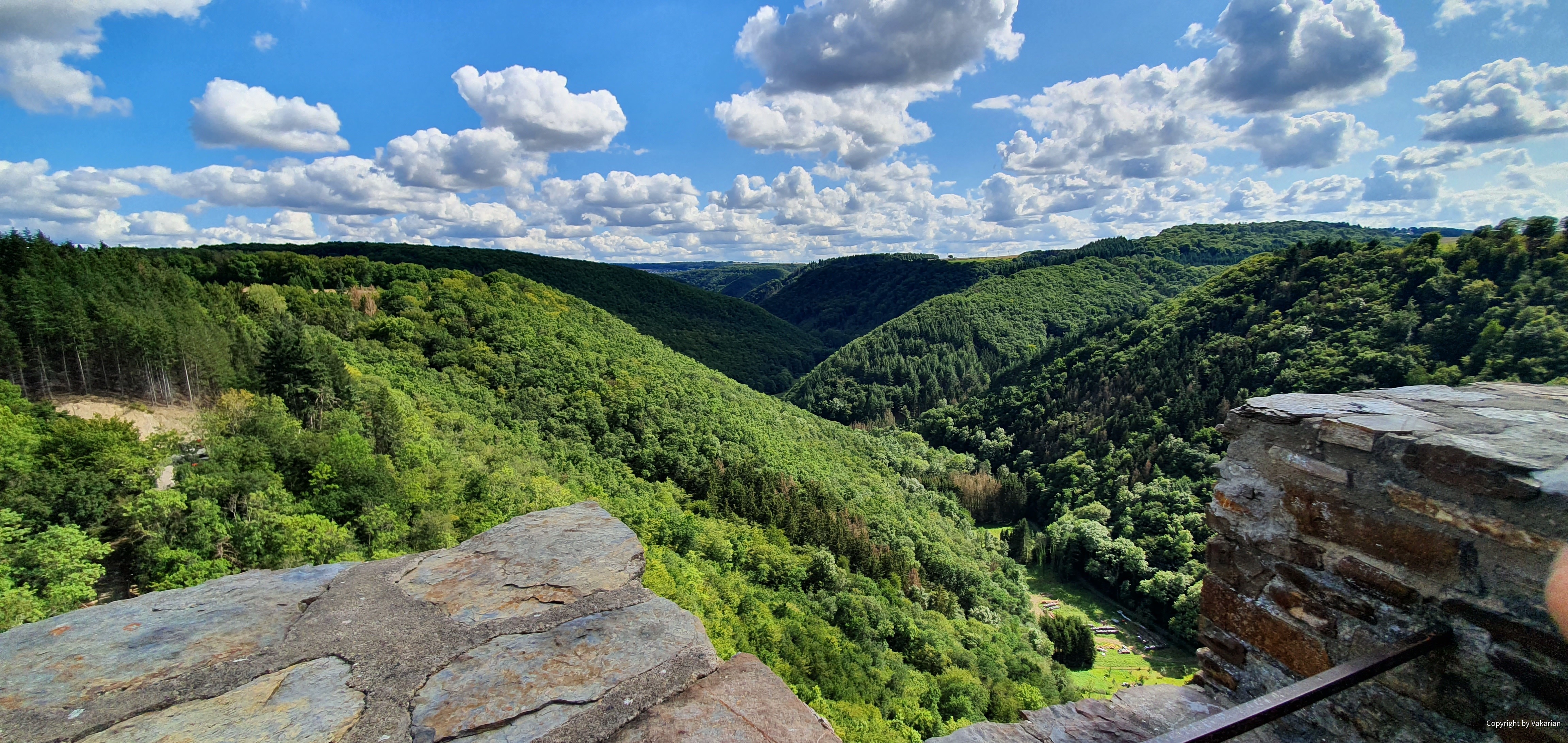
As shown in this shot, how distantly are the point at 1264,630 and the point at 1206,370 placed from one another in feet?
339

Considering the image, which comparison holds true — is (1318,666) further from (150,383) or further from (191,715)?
(150,383)

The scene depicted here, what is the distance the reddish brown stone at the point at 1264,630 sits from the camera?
3971mm

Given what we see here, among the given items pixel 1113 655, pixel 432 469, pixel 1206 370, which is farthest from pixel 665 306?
pixel 432 469

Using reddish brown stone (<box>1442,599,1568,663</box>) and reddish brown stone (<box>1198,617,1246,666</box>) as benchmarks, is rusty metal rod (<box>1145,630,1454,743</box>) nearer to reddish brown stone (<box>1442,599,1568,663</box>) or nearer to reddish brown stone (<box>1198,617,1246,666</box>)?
reddish brown stone (<box>1442,599,1568,663</box>)

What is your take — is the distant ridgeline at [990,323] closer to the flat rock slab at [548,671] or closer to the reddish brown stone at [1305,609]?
the reddish brown stone at [1305,609]

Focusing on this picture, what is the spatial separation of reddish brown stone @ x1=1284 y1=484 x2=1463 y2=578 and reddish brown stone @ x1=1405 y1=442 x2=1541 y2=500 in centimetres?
36

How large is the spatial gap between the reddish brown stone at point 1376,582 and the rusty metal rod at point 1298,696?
255 mm

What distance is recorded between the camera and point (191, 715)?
2443mm

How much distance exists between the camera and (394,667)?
2.84 metres

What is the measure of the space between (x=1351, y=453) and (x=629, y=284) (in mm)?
160990

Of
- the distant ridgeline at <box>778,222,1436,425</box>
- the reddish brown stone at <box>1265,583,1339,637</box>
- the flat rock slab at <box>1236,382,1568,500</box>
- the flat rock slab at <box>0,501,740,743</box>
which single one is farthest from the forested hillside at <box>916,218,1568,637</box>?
the flat rock slab at <box>0,501,740,743</box>

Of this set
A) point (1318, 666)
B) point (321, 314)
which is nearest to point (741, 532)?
point (1318, 666)

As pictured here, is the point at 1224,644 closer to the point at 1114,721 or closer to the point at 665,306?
the point at 1114,721

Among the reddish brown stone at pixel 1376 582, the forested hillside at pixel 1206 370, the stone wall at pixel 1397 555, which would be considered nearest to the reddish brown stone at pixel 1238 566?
the stone wall at pixel 1397 555
